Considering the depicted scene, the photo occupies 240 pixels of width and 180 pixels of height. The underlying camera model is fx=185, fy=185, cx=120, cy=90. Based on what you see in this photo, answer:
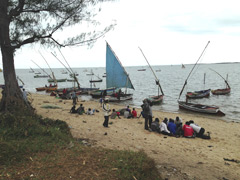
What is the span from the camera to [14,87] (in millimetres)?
8727

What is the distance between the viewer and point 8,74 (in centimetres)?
858

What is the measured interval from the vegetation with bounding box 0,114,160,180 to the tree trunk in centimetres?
258

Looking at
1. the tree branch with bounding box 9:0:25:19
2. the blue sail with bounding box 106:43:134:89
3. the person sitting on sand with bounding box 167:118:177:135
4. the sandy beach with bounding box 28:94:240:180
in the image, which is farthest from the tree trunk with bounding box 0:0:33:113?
the blue sail with bounding box 106:43:134:89

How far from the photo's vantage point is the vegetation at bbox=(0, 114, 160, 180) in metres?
4.11

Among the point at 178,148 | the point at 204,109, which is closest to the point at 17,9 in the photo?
the point at 178,148

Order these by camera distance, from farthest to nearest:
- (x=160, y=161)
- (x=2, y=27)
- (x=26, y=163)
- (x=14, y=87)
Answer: (x=14, y=87) → (x=2, y=27) → (x=160, y=161) → (x=26, y=163)

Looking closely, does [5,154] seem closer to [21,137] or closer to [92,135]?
[21,137]

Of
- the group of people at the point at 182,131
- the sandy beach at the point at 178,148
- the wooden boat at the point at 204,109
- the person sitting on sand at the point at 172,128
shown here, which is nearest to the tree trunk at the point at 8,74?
the sandy beach at the point at 178,148

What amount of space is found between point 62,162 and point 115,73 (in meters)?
23.0

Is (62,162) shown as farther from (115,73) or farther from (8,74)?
(115,73)

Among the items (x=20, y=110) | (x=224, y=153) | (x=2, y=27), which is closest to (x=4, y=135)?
(x=20, y=110)

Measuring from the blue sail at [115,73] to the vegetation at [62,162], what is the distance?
20963mm

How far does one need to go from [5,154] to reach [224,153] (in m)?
8.17

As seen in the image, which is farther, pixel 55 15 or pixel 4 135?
pixel 55 15
